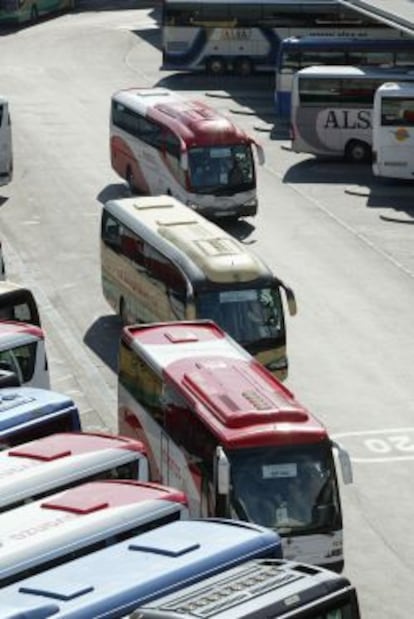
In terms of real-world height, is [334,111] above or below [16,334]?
below

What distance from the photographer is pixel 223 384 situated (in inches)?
1064

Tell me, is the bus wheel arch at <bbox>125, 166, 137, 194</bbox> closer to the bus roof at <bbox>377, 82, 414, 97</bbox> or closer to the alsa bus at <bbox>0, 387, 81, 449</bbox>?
the bus roof at <bbox>377, 82, 414, 97</bbox>

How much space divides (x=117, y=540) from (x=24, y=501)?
7.58ft

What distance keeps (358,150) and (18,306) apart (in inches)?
996

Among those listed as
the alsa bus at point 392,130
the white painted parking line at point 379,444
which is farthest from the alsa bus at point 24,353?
the alsa bus at point 392,130

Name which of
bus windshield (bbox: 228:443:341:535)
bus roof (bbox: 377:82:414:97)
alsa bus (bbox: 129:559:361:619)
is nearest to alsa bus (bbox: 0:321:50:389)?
bus windshield (bbox: 228:443:341:535)

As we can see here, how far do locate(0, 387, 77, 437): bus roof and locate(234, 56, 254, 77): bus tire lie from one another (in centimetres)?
4433

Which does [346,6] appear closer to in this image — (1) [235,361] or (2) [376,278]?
(2) [376,278]

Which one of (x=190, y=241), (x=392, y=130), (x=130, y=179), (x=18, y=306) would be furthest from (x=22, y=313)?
(x=392, y=130)

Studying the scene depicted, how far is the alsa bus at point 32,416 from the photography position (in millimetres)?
27375

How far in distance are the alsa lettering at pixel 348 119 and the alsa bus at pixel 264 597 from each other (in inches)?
1489

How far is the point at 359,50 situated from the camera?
62.2 metres

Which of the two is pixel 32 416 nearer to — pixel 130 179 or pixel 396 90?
pixel 130 179

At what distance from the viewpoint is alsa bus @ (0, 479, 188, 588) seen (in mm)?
22109
